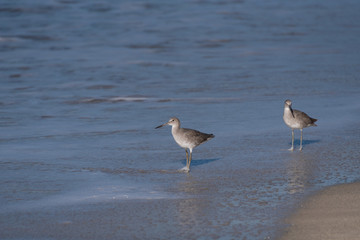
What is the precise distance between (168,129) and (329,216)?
5.45 m

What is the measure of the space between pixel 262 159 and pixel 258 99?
196 inches

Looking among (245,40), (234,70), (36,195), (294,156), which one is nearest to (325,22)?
(245,40)

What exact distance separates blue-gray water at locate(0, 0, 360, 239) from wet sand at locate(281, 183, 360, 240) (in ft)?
0.63

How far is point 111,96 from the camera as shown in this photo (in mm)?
15156

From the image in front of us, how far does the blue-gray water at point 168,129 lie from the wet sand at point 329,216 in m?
0.19

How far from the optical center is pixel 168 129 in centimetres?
1158

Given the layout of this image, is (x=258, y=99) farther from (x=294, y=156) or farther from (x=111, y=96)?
(x=294, y=156)

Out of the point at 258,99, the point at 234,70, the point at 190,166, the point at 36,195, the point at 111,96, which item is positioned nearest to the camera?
the point at 36,195

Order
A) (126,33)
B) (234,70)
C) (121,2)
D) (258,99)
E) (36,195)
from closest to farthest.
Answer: (36,195), (258,99), (234,70), (126,33), (121,2)

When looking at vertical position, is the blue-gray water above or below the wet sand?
below

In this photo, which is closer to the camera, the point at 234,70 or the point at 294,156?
the point at 294,156

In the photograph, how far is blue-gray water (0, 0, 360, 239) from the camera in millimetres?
6770

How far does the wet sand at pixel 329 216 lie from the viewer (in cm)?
592

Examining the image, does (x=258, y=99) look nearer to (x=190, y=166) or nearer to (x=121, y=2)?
(x=190, y=166)
